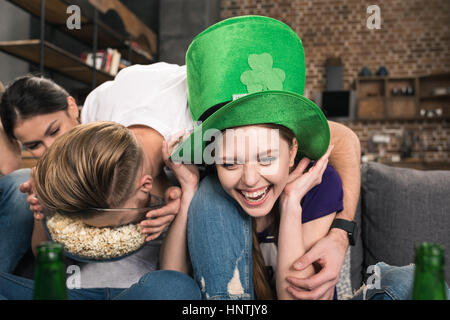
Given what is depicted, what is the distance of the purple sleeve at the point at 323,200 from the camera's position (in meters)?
1.07

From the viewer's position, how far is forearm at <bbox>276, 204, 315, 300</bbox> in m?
0.98

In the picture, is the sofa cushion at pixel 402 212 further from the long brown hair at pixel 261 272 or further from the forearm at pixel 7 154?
the forearm at pixel 7 154

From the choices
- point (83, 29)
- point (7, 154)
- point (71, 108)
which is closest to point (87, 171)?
point (71, 108)

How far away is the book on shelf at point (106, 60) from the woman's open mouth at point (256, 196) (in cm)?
364

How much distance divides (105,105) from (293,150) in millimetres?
756

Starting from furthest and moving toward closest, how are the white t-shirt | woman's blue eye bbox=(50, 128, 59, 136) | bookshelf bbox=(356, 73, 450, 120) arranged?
bookshelf bbox=(356, 73, 450, 120) < woman's blue eye bbox=(50, 128, 59, 136) < the white t-shirt

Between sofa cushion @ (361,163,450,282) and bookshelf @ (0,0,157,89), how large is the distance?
304 cm

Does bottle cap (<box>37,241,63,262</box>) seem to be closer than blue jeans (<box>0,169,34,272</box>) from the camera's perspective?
Yes

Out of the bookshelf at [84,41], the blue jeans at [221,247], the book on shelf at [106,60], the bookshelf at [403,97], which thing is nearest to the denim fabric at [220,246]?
the blue jeans at [221,247]

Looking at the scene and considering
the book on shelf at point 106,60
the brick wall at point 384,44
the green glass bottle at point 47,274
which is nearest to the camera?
the green glass bottle at point 47,274

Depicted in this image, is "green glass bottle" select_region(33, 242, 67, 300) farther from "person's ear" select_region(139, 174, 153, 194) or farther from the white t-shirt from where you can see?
the white t-shirt

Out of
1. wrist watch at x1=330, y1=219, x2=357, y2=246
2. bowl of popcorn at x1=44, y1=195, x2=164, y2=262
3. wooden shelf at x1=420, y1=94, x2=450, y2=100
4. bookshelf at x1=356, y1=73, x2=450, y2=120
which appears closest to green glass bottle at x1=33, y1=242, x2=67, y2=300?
bowl of popcorn at x1=44, y1=195, x2=164, y2=262

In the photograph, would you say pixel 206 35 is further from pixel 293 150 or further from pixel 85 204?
pixel 85 204
